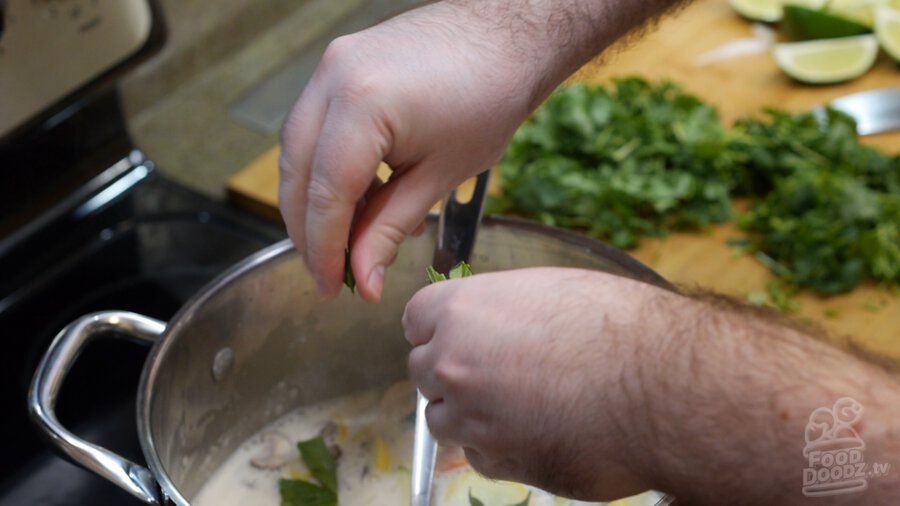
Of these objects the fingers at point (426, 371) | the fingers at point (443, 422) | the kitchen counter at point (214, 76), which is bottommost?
the kitchen counter at point (214, 76)

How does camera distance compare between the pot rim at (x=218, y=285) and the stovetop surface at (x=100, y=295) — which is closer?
the pot rim at (x=218, y=285)

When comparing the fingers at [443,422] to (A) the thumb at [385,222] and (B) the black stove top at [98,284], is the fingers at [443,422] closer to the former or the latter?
(A) the thumb at [385,222]

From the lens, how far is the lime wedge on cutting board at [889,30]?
127 centimetres

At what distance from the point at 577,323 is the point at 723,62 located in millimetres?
854

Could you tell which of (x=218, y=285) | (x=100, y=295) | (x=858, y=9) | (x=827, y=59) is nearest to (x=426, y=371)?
(x=218, y=285)

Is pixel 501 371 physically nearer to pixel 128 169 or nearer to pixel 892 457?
pixel 892 457

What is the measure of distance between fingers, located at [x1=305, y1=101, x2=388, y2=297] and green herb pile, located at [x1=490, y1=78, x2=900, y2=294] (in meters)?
0.45

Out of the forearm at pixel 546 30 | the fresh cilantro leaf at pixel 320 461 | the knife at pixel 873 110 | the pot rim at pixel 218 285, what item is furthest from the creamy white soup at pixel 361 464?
the knife at pixel 873 110

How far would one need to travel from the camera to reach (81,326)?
2.22 feet

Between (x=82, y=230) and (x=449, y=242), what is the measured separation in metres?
0.47

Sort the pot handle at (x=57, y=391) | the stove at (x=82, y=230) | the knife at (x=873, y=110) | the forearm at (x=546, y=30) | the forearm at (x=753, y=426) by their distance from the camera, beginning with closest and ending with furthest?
1. the forearm at (x=753, y=426)
2. the pot handle at (x=57, y=391)
3. the forearm at (x=546, y=30)
4. the stove at (x=82, y=230)
5. the knife at (x=873, y=110)

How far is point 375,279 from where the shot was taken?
0.67 meters

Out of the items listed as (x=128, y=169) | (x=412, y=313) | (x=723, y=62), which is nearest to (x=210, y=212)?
(x=128, y=169)

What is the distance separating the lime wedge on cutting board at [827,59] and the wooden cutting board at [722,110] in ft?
0.05
